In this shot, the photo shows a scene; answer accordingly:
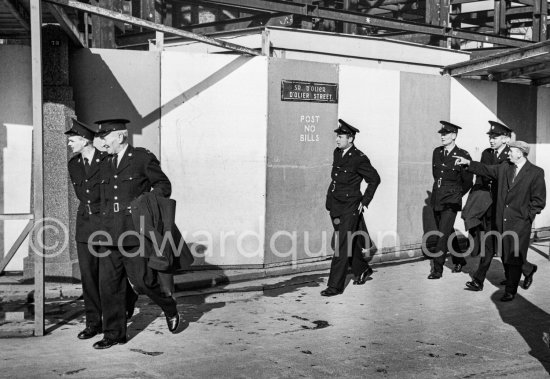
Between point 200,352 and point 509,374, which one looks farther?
point 200,352

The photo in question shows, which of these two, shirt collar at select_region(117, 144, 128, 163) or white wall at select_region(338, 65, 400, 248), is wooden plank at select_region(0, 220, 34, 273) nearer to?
shirt collar at select_region(117, 144, 128, 163)

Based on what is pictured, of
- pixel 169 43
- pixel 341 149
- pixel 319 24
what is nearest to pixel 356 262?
pixel 341 149

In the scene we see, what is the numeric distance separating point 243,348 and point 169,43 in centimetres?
879

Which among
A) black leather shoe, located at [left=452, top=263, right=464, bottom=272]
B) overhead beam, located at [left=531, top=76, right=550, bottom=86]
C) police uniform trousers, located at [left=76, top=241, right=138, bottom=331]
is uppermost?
overhead beam, located at [left=531, top=76, right=550, bottom=86]

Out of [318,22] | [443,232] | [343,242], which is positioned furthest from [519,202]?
[318,22]

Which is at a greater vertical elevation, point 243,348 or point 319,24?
point 319,24

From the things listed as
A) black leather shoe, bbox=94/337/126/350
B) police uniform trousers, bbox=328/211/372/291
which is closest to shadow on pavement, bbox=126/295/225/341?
black leather shoe, bbox=94/337/126/350

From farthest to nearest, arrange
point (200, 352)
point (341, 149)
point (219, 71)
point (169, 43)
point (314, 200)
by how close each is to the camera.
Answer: point (169, 43) < point (314, 200) < point (219, 71) < point (341, 149) < point (200, 352)

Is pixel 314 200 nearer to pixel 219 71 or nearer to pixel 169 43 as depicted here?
pixel 219 71

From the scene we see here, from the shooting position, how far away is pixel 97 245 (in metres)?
7.38

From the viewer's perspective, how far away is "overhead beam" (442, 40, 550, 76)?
1097cm

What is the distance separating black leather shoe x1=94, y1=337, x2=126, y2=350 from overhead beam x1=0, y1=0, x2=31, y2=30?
11.3 feet

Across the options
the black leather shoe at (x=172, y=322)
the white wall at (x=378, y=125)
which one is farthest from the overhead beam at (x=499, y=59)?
the black leather shoe at (x=172, y=322)

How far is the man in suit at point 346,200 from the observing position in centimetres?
952
